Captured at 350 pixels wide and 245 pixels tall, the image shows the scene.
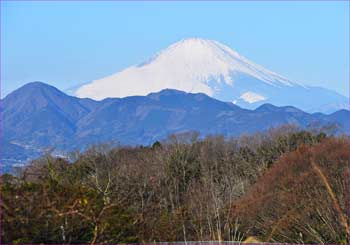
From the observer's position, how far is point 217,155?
43.9m

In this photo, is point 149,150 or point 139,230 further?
point 149,150

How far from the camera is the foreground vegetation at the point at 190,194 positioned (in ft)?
16.9

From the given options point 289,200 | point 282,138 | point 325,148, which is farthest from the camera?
point 282,138

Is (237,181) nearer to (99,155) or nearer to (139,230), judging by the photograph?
(99,155)

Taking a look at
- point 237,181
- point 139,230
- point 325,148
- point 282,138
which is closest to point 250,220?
point 325,148

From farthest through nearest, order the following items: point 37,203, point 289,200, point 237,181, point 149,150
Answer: point 149,150
point 237,181
point 289,200
point 37,203

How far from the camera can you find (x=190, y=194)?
33.2 meters

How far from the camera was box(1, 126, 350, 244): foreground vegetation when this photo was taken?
16.9ft

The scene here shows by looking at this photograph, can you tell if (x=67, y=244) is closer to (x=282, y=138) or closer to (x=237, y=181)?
(x=237, y=181)

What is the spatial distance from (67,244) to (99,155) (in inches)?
1511

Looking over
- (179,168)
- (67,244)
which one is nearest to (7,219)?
(67,244)

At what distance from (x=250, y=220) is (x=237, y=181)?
490 inches

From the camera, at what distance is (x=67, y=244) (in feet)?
17.3

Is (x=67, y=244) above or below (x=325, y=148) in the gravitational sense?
below
